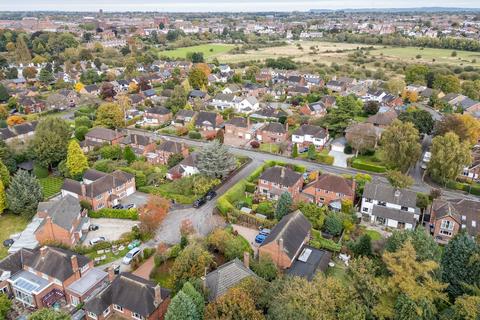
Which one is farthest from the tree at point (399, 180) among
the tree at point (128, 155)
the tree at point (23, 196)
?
the tree at point (23, 196)

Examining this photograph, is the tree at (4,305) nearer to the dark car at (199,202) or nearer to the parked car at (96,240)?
the parked car at (96,240)

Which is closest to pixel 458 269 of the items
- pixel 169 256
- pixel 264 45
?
pixel 169 256

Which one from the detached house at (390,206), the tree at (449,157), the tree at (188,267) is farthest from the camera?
the tree at (449,157)

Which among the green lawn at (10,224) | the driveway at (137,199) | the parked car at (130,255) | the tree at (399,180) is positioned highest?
the tree at (399,180)

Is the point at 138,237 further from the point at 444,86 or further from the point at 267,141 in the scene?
the point at 444,86

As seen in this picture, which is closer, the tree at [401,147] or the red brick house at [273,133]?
the tree at [401,147]

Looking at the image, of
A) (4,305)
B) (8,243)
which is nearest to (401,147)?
(4,305)

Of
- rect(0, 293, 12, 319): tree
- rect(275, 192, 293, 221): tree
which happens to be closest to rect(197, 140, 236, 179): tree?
rect(275, 192, 293, 221): tree
